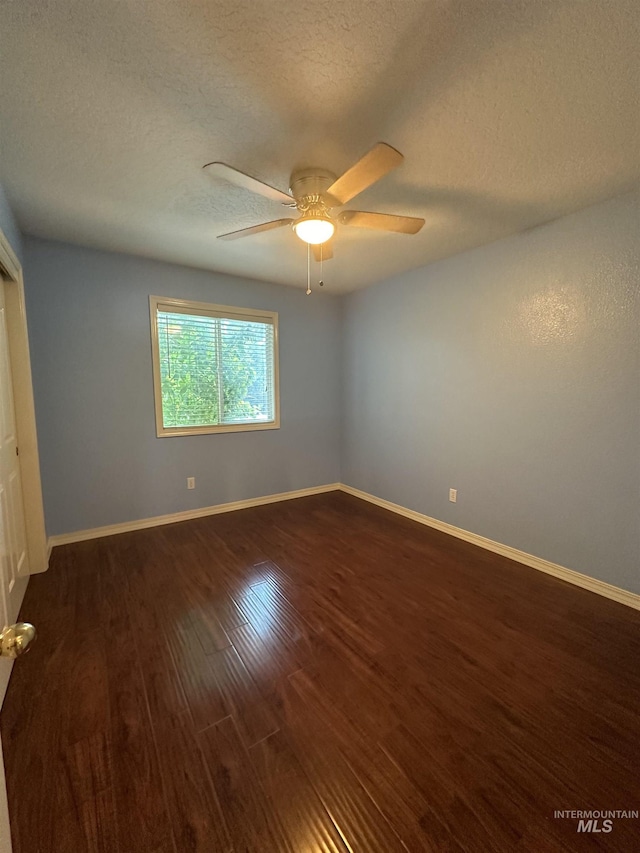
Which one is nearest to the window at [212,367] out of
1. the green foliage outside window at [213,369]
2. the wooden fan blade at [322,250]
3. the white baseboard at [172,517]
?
the green foliage outside window at [213,369]

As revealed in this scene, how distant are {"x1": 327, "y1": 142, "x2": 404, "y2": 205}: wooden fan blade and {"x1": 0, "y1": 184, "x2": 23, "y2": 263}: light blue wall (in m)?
1.86

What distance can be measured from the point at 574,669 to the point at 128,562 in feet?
9.43

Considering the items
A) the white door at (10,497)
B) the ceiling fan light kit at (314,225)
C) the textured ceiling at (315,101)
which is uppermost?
the textured ceiling at (315,101)

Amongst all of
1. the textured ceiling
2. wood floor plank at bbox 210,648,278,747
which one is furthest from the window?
wood floor plank at bbox 210,648,278,747

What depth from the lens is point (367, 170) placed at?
144 centimetres

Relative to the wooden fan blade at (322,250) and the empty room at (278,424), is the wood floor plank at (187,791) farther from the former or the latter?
the wooden fan blade at (322,250)

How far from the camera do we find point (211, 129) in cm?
153

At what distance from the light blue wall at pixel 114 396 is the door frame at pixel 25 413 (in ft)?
1.51

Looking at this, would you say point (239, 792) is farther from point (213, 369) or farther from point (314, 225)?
point (213, 369)

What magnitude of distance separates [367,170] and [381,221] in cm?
46

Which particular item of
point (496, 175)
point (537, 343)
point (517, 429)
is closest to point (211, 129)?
point (496, 175)

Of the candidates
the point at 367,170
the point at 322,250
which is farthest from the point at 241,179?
the point at 322,250

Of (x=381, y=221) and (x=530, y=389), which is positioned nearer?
(x=381, y=221)

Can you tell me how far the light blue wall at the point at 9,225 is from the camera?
1922 millimetres
